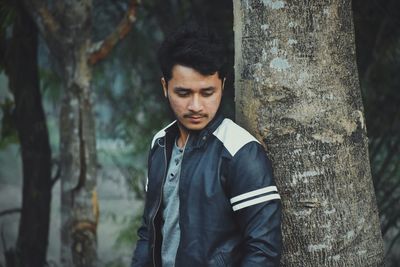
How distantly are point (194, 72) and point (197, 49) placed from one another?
0.27 ft

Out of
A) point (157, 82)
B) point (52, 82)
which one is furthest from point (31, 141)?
point (157, 82)

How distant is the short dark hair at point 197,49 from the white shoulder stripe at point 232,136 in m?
0.19

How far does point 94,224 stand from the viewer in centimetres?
505

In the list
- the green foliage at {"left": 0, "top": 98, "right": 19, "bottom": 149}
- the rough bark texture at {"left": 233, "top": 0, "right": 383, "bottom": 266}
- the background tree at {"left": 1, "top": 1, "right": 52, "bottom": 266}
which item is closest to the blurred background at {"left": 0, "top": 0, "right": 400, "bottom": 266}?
the green foliage at {"left": 0, "top": 98, "right": 19, "bottom": 149}

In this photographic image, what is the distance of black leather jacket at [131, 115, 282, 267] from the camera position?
2051 mm

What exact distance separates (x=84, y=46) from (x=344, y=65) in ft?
10.1

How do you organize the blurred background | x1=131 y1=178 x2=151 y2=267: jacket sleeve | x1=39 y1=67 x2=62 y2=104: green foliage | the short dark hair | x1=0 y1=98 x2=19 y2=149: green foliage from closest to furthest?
the short dark hair < x1=131 y1=178 x2=151 y2=267: jacket sleeve < the blurred background < x1=0 y1=98 x2=19 y2=149: green foliage < x1=39 y1=67 x2=62 y2=104: green foliage

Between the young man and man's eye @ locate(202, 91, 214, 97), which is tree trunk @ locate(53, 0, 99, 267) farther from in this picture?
man's eye @ locate(202, 91, 214, 97)

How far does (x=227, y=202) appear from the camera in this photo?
2.12 metres

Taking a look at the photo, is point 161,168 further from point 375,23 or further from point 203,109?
point 375,23

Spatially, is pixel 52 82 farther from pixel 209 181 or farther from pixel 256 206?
pixel 256 206

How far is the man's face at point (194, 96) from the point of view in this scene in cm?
219

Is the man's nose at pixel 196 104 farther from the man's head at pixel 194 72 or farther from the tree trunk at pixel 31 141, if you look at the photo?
the tree trunk at pixel 31 141

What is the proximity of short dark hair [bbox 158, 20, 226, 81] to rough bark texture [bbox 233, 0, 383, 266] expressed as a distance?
0.16m
